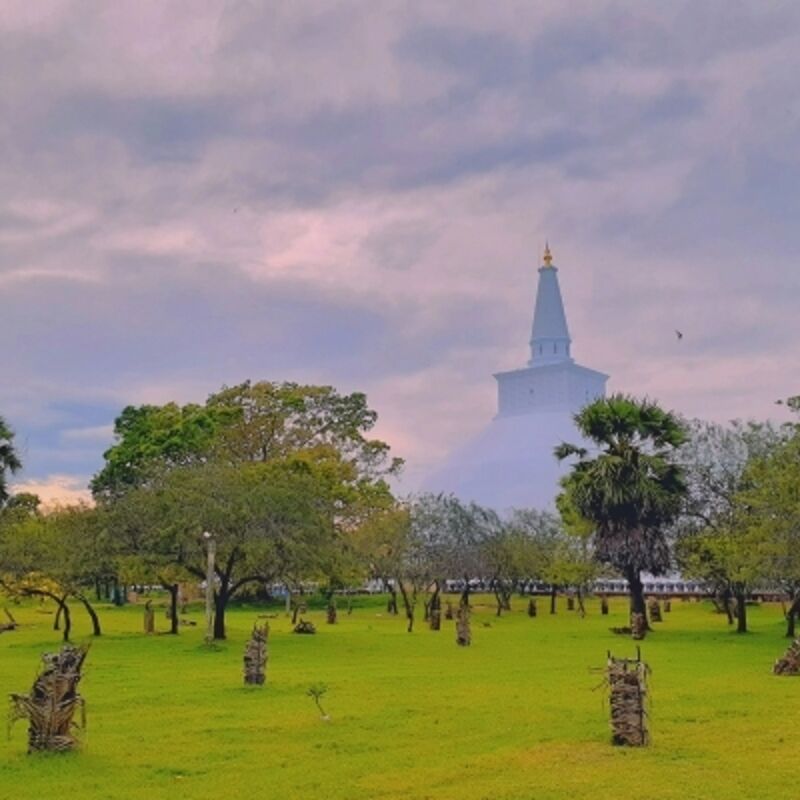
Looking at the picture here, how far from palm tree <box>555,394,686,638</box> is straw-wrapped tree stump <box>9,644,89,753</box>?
1233 inches

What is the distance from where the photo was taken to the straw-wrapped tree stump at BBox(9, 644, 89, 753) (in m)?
14.9

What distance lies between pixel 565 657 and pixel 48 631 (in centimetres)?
2592

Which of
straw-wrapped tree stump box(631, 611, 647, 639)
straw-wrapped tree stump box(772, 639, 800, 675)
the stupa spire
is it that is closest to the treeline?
straw-wrapped tree stump box(631, 611, 647, 639)

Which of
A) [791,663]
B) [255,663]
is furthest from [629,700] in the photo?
[791,663]

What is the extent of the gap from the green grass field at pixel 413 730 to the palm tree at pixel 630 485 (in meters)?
11.4

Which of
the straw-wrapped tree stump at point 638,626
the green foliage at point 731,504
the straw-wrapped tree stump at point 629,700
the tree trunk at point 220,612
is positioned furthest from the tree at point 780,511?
the straw-wrapped tree stump at point 629,700

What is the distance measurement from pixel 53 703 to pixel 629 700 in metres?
7.85

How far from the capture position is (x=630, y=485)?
4425 cm

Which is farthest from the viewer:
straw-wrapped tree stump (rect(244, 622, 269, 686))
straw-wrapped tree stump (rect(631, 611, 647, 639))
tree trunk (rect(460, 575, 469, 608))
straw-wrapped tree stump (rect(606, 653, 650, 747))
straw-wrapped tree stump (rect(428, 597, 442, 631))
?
straw-wrapped tree stump (rect(428, 597, 442, 631))

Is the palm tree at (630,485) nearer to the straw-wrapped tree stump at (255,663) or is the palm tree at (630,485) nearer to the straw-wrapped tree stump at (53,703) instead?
the straw-wrapped tree stump at (255,663)

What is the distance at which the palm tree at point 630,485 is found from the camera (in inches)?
1740

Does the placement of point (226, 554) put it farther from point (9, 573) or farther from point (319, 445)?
point (319, 445)

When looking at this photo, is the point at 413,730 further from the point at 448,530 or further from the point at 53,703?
the point at 448,530

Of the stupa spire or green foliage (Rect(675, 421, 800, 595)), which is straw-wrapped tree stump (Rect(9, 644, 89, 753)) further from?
the stupa spire
